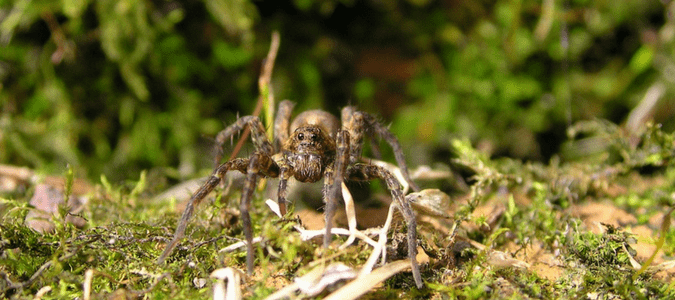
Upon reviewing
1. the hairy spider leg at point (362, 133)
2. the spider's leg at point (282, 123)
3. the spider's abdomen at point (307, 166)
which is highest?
the spider's leg at point (282, 123)

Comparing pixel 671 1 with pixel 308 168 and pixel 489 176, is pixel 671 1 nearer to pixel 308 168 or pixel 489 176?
pixel 489 176

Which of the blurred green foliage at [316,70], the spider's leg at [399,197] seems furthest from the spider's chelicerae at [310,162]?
the blurred green foliage at [316,70]

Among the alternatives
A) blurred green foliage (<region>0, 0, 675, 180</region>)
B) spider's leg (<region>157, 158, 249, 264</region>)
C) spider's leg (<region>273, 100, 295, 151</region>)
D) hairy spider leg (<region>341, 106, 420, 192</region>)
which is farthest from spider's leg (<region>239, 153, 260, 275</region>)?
blurred green foliage (<region>0, 0, 675, 180</region>)

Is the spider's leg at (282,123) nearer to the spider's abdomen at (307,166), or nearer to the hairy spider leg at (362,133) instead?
the hairy spider leg at (362,133)

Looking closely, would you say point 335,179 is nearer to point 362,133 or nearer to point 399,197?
point 399,197

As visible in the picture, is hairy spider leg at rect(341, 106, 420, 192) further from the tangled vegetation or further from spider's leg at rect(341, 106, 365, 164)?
the tangled vegetation

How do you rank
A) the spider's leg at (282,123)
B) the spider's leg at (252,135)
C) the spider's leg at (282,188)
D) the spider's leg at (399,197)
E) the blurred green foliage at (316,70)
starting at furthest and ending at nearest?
the blurred green foliage at (316,70) → the spider's leg at (282,123) → the spider's leg at (252,135) → the spider's leg at (282,188) → the spider's leg at (399,197)

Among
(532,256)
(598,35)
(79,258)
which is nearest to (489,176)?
(532,256)

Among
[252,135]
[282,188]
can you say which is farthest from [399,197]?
[252,135]

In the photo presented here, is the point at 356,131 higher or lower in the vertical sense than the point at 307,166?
higher
